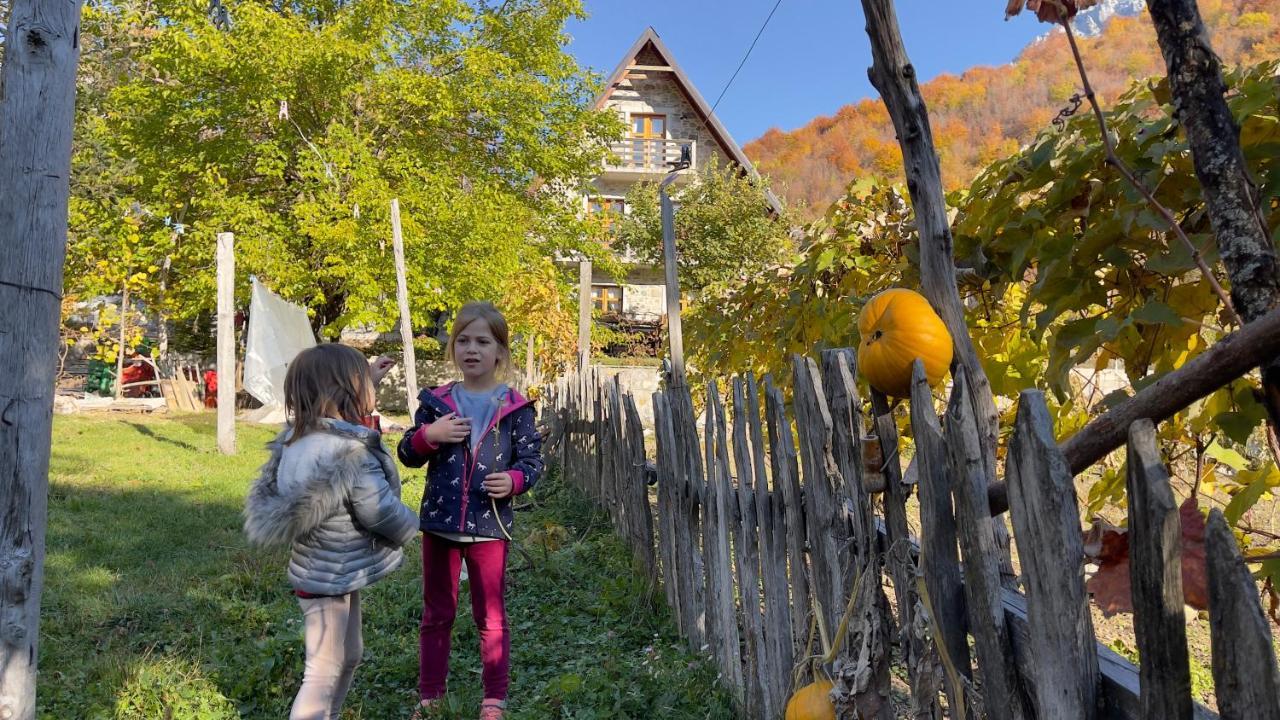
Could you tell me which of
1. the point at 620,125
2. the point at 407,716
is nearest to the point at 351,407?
the point at 407,716

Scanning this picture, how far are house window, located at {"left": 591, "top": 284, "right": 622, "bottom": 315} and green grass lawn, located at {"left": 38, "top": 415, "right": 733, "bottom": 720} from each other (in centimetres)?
2082

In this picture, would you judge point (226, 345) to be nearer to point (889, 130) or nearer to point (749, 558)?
point (749, 558)

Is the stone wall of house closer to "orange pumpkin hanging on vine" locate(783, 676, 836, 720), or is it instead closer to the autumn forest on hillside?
the autumn forest on hillside

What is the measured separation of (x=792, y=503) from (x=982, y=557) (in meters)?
1.23

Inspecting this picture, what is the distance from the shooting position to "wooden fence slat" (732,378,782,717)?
9.13 feet

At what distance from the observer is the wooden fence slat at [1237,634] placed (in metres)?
0.70

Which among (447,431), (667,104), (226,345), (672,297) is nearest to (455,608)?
(447,431)

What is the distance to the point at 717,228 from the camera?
24.8m

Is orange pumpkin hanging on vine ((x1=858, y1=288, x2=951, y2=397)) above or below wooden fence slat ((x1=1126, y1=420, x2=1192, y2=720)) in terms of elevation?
above

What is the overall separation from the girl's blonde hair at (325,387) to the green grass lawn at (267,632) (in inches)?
49.1

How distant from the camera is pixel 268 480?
281 cm

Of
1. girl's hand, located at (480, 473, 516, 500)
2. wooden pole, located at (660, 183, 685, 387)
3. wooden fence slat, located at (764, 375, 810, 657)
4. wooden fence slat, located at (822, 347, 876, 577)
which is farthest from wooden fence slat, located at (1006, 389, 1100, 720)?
wooden pole, located at (660, 183, 685, 387)

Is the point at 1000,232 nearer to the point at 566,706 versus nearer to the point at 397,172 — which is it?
the point at 566,706

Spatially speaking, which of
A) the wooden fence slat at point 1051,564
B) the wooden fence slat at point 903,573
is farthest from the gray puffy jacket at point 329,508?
the wooden fence slat at point 1051,564
